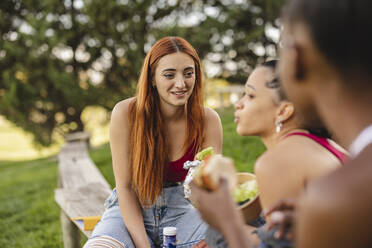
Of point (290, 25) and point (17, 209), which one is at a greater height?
point (290, 25)

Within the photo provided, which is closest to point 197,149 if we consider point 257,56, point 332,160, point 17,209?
point 332,160

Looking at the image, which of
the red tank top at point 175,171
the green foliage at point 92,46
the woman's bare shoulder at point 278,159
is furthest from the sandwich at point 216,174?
the green foliage at point 92,46

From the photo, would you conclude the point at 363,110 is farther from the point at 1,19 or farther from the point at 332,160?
the point at 1,19

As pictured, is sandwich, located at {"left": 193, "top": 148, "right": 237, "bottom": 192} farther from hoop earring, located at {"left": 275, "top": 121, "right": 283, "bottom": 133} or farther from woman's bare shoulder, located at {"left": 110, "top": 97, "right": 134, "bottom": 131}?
woman's bare shoulder, located at {"left": 110, "top": 97, "right": 134, "bottom": 131}

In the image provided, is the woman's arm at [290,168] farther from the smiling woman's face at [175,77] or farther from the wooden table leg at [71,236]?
the wooden table leg at [71,236]

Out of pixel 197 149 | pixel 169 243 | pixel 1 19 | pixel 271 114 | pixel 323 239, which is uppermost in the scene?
pixel 1 19

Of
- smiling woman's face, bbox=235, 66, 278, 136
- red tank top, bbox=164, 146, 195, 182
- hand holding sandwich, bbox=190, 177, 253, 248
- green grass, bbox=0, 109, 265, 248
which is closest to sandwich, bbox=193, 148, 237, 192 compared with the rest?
hand holding sandwich, bbox=190, 177, 253, 248

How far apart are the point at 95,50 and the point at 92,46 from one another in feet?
0.55

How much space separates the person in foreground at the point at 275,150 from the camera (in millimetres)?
1483

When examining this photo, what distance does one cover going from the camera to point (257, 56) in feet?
50.8

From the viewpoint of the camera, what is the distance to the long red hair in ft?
9.93

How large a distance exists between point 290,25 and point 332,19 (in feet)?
0.48

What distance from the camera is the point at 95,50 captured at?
47.1 feet

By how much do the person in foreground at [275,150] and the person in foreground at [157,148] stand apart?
3.79 feet
